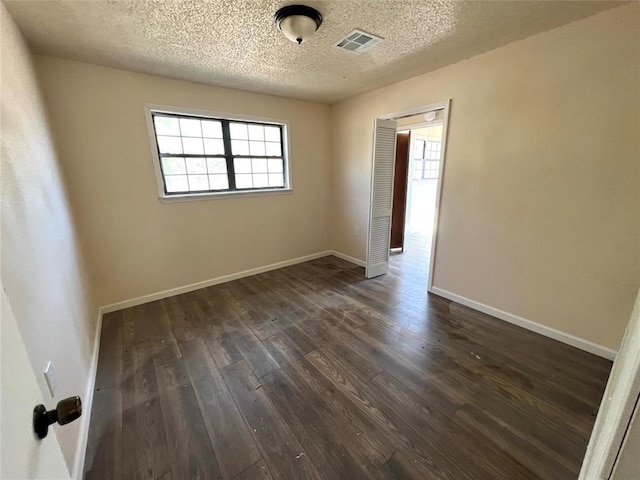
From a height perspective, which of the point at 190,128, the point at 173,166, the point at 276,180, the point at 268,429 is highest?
the point at 190,128

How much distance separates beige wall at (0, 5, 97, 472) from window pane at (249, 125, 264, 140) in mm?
1980

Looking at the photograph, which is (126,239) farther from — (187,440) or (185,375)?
(187,440)

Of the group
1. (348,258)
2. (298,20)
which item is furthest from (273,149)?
(298,20)

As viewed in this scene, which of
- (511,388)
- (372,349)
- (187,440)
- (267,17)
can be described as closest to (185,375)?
(187,440)

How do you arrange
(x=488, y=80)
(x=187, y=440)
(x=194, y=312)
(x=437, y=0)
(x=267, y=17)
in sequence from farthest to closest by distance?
(x=194, y=312) → (x=488, y=80) → (x=267, y=17) → (x=437, y=0) → (x=187, y=440)

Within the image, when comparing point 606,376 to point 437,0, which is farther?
point 606,376

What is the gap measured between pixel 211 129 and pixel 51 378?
9.39 ft

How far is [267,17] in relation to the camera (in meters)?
1.77

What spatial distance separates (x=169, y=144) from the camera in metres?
3.00

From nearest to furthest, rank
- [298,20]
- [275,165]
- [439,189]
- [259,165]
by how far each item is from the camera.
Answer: [298,20] < [439,189] < [259,165] < [275,165]

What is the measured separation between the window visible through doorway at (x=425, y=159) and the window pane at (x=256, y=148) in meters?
3.71

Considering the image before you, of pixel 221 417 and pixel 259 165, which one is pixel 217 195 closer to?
pixel 259 165

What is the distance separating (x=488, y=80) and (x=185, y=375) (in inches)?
137

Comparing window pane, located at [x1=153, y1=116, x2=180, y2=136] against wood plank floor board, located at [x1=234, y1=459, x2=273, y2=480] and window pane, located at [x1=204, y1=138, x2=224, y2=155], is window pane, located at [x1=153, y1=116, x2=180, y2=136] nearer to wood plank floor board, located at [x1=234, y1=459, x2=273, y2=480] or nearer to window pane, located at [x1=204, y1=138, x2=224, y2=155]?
window pane, located at [x1=204, y1=138, x2=224, y2=155]
